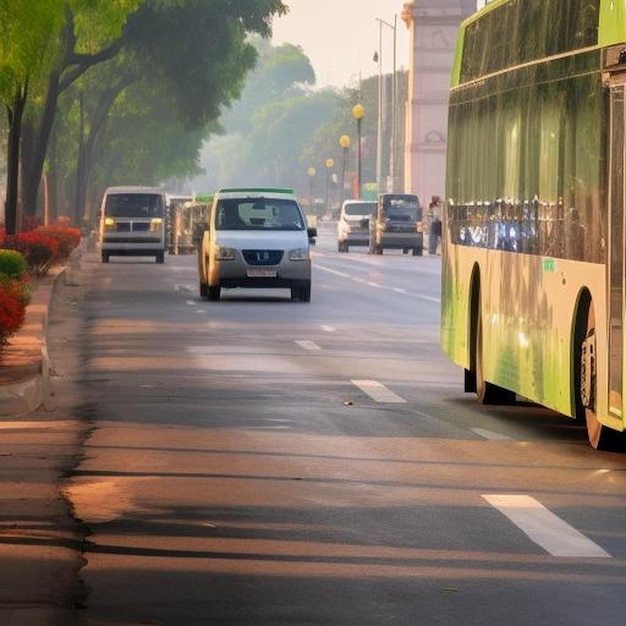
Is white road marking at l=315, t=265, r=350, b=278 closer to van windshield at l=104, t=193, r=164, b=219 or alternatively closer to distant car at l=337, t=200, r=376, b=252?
A: van windshield at l=104, t=193, r=164, b=219

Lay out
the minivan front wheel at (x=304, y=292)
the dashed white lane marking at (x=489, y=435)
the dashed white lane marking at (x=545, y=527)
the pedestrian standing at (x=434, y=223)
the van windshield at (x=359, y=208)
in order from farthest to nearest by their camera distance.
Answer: the van windshield at (x=359, y=208)
the pedestrian standing at (x=434, y=223)
the minivan front wheel at (x=304, y=292)
the dashed white lane marking at (x=489, y=435)
the dashed white lane marking at (x=545, y=527)

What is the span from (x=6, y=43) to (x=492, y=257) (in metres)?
18.0

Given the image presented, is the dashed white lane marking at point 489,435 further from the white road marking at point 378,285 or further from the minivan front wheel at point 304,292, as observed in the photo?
the white road marking at point 378,285

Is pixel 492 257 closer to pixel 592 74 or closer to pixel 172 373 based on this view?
pixel 592 74

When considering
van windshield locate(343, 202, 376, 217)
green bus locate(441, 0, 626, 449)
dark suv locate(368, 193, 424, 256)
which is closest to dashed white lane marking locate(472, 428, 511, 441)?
green bus locate(441, 0, 626, 449)

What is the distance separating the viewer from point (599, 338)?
14.7 metres

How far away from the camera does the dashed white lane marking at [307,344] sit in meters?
28.0

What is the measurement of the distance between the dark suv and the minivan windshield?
36.7m

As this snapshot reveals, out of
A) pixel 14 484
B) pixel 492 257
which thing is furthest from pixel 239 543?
pixel 492 257

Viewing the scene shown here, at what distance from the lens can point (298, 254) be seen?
4197cm

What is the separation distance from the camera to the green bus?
14.4 m

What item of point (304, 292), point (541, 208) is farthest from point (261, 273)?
point (541, 208)

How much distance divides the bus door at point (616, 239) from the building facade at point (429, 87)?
Result: 108665 millimetres

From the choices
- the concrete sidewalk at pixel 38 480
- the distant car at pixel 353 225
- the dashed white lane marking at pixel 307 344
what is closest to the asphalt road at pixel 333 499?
the concrete sidewalk at pixel 38 480
